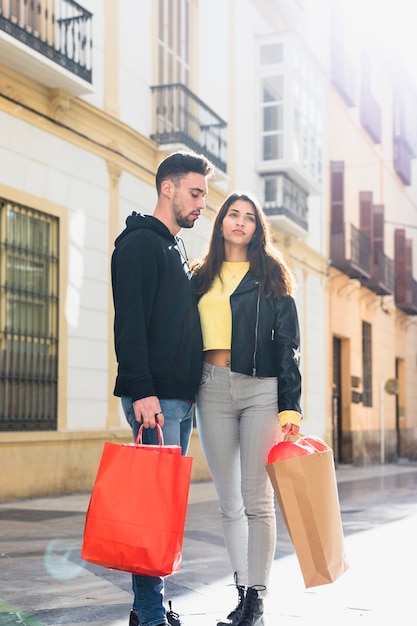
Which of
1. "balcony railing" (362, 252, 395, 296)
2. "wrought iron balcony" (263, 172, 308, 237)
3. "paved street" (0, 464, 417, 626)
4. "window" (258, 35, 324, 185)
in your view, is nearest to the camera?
"paved street" (0, 464, 417, 626)

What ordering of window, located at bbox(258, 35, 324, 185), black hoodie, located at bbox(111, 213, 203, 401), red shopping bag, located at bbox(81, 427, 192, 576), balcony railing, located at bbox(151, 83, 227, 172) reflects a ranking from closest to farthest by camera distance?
red shopping bag, located at bbox(81, 427, 192, 576) < black hoodie, located at bbox(111, 213, 203, 401) < balcony railing, located at bbox(151, 83, 227, 172) < window, located at bbox(258, 35, 324, 185)

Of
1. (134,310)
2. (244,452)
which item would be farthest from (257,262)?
(244,452)

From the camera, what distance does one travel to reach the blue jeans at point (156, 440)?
11.0ft

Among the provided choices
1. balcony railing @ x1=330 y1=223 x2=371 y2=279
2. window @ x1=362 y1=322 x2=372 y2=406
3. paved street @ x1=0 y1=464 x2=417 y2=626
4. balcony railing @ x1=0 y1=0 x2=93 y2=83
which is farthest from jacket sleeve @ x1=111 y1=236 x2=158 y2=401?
window @ x1=362 y1=322 x2=372 y2=406

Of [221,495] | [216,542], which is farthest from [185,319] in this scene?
[216,542]

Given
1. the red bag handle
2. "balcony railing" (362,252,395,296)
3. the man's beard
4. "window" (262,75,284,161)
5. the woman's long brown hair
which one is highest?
"window" (262,75,284,161)

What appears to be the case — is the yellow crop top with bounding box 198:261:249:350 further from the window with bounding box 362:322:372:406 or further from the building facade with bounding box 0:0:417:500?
the window with bounding box 362:322:372:406

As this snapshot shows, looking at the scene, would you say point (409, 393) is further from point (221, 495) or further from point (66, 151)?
point (221, 495)

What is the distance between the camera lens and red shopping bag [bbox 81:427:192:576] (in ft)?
10.5

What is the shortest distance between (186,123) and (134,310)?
10766 millimetres

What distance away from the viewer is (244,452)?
375 cm

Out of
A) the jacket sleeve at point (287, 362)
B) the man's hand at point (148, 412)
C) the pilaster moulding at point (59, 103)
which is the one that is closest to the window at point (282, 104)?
the pilaster moulding at point (59, 103)

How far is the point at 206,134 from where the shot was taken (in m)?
14.7

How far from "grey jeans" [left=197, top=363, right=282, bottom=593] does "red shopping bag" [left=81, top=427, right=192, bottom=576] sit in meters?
0.51
